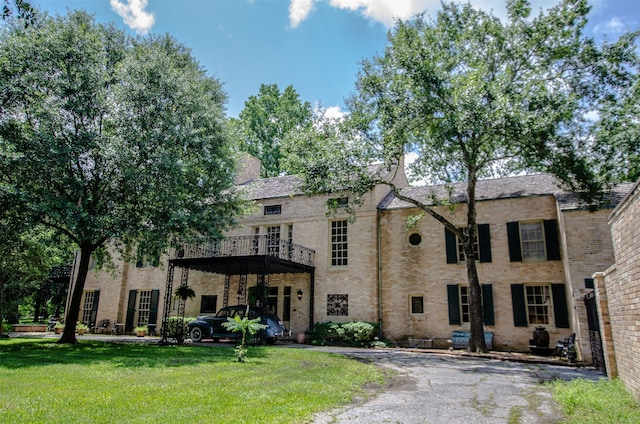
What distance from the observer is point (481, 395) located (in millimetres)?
6996

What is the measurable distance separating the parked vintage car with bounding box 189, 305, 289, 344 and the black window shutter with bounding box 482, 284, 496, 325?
8.29 meters

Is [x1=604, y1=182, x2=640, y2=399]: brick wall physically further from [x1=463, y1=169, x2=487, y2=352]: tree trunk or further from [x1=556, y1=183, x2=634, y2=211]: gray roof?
[x1=556, y1=183, x2=634, y2=211]: gray roof

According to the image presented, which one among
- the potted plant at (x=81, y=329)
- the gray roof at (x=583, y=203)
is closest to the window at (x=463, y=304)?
the gray roof at (x=583, y=203)

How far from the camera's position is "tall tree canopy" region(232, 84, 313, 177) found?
3547 cm

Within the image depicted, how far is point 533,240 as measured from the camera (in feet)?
54.1

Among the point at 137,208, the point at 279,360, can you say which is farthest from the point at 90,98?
the point at 279,360

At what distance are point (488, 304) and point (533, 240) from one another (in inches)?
125

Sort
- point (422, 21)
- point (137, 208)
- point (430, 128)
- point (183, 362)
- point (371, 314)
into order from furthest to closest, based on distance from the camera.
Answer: point (371, 314) → point (422, 21) → point (430, 128) → point (137, 208) → point (183, 362)

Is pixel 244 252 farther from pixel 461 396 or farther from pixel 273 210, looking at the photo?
pixel 461 396

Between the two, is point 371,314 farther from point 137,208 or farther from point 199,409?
point 199,409

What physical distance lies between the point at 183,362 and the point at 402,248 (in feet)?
36.6

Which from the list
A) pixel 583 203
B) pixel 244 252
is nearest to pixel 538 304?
pixel 583 203

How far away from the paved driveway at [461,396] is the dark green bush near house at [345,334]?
5426mm

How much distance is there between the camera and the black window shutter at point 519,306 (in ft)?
51.7
